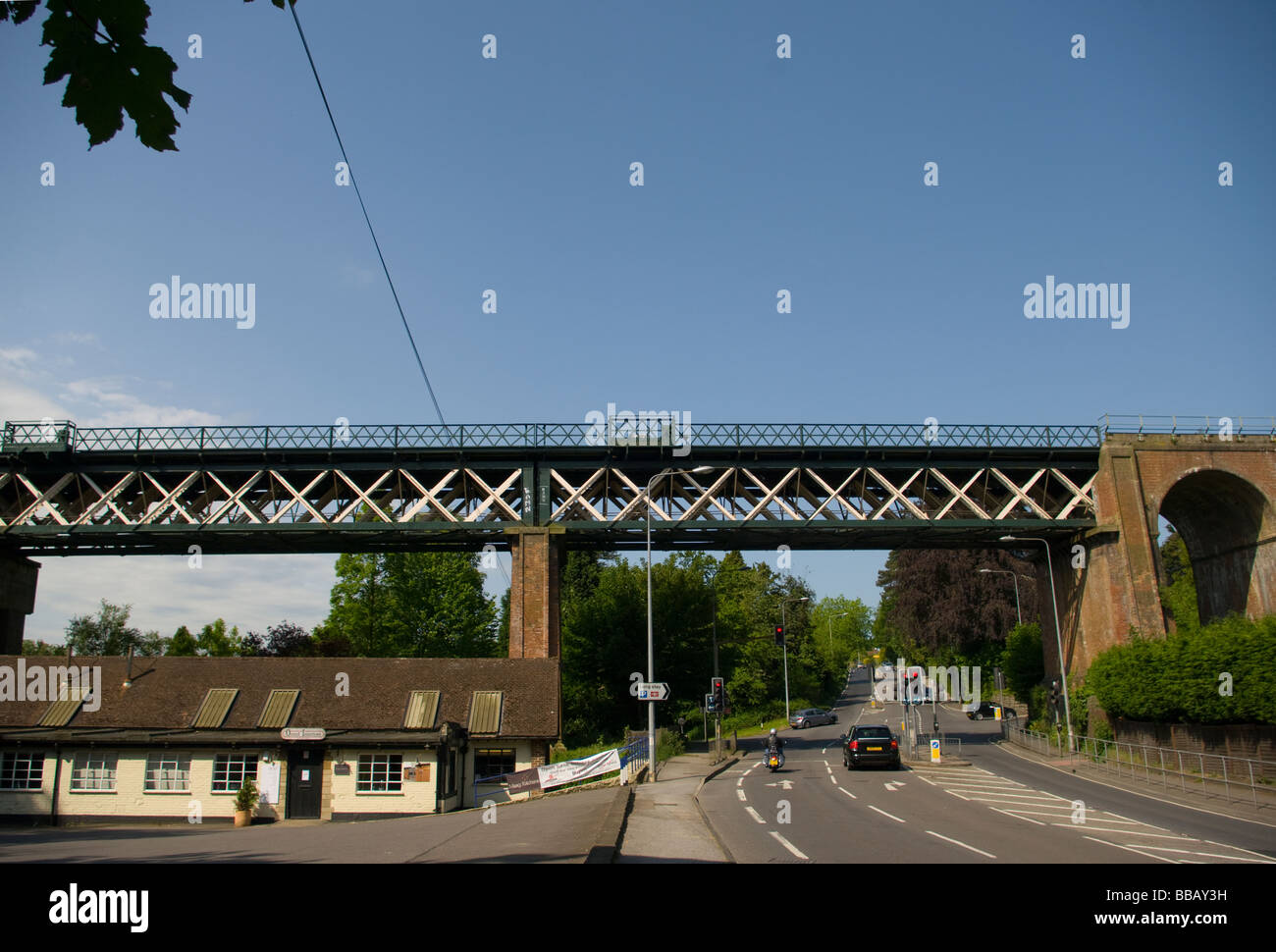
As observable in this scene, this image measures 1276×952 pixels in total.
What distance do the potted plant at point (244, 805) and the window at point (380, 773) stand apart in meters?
3.34

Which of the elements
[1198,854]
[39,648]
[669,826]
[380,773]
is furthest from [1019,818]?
[39,648]

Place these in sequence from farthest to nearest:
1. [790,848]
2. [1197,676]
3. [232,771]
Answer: [1197,676], [232,771], [790,848]

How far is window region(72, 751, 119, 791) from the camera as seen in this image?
1168 inches

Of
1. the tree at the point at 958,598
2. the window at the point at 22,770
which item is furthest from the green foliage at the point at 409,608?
the window at the point at 22,770

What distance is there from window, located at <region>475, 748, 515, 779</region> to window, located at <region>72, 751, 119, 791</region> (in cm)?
1287

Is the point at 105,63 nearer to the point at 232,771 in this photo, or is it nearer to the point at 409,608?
the point at 232,771

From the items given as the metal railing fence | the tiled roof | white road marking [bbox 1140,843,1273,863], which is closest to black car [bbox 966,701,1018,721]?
the metal railing fence

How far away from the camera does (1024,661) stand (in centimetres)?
5691

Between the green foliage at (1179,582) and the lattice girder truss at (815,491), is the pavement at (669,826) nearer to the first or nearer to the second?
the lattice girder truss at (815,491)

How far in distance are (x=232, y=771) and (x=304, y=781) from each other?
9.23 ft

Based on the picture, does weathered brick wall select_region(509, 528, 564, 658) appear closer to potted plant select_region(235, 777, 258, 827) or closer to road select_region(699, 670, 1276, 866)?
road select_region(699, 670, 1276, 866)

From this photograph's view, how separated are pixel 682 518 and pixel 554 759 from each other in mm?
13177

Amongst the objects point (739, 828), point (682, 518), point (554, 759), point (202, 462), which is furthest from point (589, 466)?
point (739, 828)

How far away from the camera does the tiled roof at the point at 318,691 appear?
3325cm
